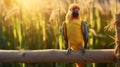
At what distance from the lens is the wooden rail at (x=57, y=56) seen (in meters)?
2.75

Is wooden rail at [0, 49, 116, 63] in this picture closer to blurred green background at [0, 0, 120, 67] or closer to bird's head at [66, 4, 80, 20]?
bird's head at [66, 4, 80, 20]

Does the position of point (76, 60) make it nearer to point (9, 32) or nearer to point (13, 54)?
point (13, 54)

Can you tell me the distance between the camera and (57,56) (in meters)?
2.79

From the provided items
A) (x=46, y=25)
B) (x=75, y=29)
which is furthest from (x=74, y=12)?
(x=46, y=25)

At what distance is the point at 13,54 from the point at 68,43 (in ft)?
1.95

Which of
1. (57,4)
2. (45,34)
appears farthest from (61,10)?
(45,34)

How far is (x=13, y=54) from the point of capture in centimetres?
288

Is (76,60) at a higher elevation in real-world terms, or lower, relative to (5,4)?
lower

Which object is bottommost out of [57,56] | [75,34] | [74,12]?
[57,56]

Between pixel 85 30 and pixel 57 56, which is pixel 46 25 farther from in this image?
pixel 57 56

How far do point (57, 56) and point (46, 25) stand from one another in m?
1.11

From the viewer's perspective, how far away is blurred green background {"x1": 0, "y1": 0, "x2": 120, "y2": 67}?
11.9ft

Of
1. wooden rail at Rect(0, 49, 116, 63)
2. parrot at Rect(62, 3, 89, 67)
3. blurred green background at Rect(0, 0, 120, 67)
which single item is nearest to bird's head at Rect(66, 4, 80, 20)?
parrot at Rect(62, 3, 89, 67)

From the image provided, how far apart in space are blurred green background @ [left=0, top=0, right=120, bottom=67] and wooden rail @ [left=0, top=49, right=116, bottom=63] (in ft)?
2.23
